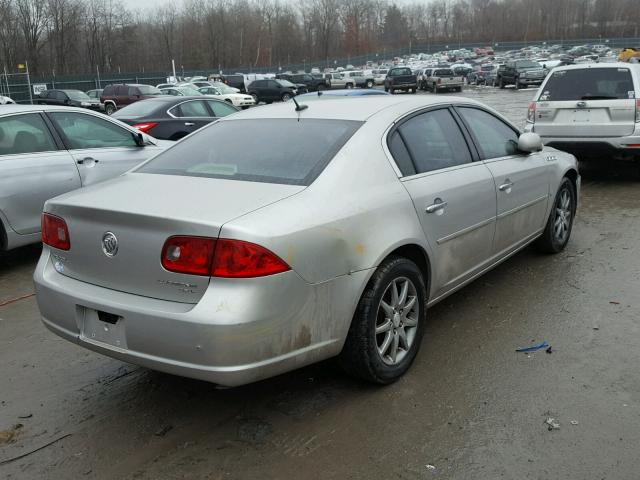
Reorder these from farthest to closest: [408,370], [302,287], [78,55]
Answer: [78,55] < [408,370] < [302,287]

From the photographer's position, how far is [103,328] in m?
2.97

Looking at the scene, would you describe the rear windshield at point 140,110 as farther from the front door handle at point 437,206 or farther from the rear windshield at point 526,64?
the rear windshield at point 526,64

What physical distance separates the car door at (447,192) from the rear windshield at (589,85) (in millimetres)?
5530

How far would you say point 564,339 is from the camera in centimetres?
402

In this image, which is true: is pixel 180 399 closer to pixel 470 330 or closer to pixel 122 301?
pixel 122 301

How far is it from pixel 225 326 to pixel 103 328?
29.1 inches

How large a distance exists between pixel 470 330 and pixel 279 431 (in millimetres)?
1720

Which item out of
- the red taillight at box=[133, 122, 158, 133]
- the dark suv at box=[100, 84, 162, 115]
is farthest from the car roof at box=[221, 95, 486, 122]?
the dark suv at box=[100, 84, 162, 115]

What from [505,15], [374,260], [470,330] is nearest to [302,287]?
[374,260]

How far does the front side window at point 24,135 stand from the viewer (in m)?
5.95

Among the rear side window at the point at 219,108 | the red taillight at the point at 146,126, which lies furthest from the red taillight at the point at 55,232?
the rear side window at the point at 219,108

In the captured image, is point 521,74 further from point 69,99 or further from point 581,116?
point 581,116

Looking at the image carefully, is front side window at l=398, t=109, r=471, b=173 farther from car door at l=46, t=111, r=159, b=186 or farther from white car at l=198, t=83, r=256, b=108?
→ white car at l=198, t=83, r=256, b=108

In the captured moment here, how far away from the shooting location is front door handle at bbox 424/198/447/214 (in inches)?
144
